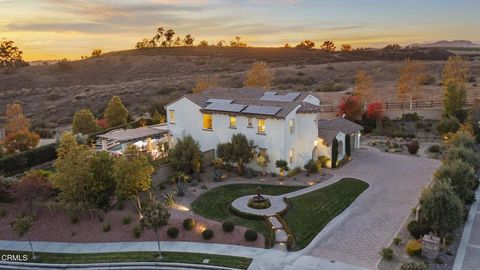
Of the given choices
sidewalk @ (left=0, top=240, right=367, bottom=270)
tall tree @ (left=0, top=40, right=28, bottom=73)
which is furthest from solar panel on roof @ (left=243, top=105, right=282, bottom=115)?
tall tree @ (left=0, top=40, right=28, bottom=73)

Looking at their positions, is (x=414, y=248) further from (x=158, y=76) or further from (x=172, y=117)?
(x=158, y=76)

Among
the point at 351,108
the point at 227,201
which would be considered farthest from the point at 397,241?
the point at 351,108

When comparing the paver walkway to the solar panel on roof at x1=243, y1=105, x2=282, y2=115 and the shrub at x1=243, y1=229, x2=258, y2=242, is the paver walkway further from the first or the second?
the solar panel on roof at x1=243, y1=105, x2=282, y2=115

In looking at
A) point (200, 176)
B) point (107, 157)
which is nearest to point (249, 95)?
point (200, 176)

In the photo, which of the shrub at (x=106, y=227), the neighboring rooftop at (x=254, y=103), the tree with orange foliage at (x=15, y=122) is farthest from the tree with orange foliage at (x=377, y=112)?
the tree with orange foliage at (x=15, y=122)

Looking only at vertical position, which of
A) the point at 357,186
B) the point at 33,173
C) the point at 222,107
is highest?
the point at 222,107

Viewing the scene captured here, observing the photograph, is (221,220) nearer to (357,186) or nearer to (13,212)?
(357,186)
